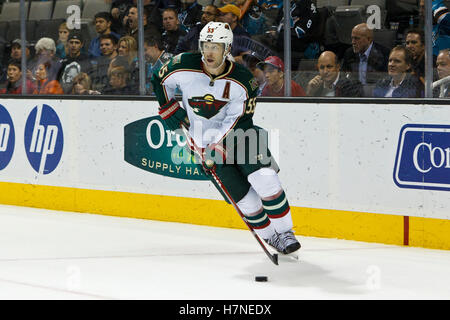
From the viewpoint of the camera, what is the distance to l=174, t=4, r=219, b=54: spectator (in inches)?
262

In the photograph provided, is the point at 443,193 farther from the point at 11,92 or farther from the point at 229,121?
the point at 11,92

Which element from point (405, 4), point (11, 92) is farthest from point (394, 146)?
point (11, 92)

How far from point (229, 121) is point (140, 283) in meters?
1.07

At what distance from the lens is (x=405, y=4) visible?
562 cm

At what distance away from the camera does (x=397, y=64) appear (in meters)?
5.75

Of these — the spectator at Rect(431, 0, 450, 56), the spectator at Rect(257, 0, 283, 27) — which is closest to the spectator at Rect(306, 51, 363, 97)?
the spectator at Rect(257, 0, 283, 27)

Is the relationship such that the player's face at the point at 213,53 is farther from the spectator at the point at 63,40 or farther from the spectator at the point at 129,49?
the spectator at the point at 63,40

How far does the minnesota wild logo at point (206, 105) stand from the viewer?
5184 mm

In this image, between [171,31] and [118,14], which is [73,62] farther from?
[171,31]

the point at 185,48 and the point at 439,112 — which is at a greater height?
the point at 185,48

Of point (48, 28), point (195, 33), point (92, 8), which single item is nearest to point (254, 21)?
point (195, 33)

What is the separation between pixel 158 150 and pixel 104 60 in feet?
3.16

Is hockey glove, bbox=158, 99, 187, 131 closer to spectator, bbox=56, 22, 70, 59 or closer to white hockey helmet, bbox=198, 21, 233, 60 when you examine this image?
white hockey helmet, bbox=198, 21, 233, 60

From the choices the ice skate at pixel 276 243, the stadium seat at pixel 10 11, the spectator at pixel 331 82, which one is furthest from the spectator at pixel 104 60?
the ice skate at pixel 276 243
